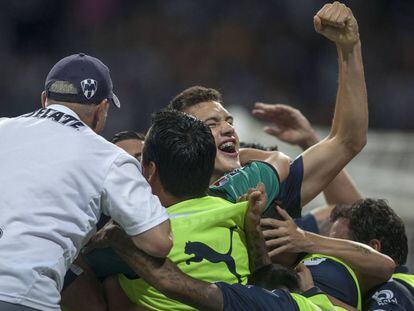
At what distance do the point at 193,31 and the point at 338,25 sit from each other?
→ 10.0 m

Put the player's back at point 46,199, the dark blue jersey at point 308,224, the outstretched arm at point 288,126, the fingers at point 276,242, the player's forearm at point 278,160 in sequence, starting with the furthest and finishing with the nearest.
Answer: the dark blue jersey at point 308,224, the outstretched arm at point 288,126, the player's forearm at point 278,160, the fingers at point 276,242, the player's back at point 46,199

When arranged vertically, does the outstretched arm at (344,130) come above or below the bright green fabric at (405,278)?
above

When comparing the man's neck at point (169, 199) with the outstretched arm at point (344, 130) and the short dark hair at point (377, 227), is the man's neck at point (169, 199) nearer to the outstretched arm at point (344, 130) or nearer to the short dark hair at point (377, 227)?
the outstretched arm at point (344, 130)

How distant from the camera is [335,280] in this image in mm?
4223

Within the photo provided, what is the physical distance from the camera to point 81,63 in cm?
373

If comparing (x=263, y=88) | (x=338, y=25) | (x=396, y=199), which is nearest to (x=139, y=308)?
(x=338, y=25)

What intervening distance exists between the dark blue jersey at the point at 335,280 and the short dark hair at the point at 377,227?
1.97 feet

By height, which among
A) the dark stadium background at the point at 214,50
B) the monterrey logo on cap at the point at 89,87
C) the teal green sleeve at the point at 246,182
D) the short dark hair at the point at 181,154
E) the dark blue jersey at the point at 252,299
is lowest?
the dark stadium background at the point at 214,50

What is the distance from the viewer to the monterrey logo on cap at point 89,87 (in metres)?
3.65

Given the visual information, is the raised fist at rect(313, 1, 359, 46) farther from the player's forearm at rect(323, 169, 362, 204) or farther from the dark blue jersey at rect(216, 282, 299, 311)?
the player's forearm at rect(323, 169, 362, 204)

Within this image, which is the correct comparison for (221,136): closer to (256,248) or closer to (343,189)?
(256,248)

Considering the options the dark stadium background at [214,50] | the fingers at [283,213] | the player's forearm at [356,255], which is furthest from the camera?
the dark stadium background at [214,50]

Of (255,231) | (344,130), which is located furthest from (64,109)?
(344,130)

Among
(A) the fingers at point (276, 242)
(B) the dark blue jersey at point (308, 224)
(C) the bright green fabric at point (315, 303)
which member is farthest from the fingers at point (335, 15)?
(B) the dark blue jersey at point (308, 224)
